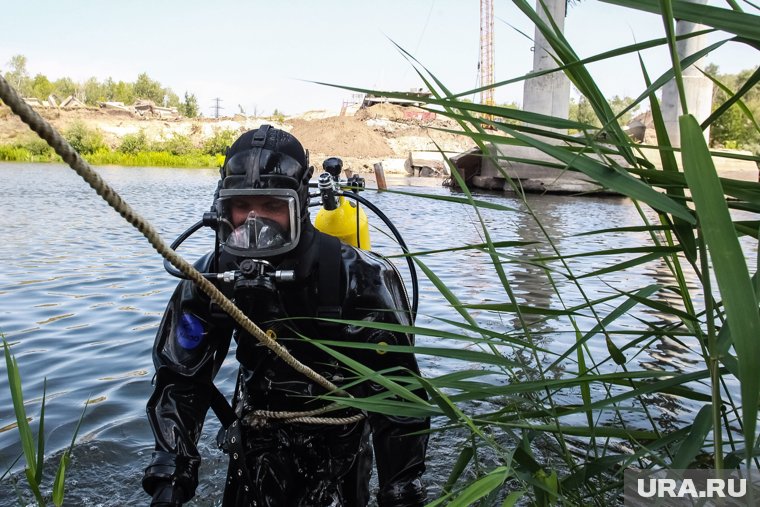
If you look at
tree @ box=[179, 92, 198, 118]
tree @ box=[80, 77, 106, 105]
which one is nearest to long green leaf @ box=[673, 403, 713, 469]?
tree @ box=[179, 92, 198, 118]

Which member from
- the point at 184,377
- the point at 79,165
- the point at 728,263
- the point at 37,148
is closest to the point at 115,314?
the point at 184,377

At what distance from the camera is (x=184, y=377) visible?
2.61m

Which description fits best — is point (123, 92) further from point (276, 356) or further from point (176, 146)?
point (276, 356)

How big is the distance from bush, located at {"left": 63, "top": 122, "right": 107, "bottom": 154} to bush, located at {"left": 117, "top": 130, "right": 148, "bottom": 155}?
1446 mm

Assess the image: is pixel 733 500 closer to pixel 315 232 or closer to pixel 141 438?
pixel 315 232

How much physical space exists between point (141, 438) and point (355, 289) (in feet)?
7.16

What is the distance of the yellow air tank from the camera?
3750mm

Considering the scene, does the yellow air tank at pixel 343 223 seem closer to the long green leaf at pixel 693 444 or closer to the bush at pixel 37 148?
the long green leaf at pixel 693 444

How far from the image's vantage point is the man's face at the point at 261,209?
247cm

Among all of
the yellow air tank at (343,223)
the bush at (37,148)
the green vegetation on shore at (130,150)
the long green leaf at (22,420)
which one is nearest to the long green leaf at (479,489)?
the long green leaf at (22,420)

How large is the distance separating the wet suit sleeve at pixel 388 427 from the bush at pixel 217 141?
171 ft

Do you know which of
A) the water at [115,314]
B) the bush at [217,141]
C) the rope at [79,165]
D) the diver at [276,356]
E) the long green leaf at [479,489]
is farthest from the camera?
the bush at [217,141]

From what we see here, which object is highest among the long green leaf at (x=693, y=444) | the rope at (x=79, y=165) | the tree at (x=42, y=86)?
the tree at (x=42, y=86)

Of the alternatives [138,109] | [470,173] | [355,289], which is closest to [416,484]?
[355,289]
